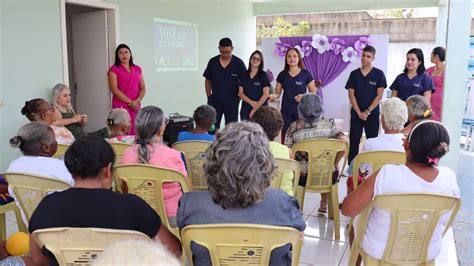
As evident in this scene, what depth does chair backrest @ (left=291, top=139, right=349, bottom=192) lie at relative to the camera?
9.89 ft

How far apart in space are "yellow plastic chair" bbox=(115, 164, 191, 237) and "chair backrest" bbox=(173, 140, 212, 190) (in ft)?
2.09

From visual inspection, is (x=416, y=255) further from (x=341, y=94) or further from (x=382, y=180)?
(x=341, y=94)

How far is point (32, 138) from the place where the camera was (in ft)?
7.19

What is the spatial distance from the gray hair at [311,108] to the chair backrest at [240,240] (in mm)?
1796

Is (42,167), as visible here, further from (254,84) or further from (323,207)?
(254,84)

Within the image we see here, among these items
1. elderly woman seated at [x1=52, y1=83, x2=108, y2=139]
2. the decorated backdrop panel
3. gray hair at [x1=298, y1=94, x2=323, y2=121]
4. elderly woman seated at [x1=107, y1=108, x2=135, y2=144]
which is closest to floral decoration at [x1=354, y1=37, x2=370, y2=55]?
the decorated backdrop panel

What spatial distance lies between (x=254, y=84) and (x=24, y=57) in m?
2.59

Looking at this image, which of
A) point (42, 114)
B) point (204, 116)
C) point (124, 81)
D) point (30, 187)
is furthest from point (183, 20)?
point (30, 187)

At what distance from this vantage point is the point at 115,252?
86 centimetres

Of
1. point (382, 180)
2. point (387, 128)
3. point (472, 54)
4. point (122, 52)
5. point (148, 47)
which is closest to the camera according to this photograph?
point (382, 180)

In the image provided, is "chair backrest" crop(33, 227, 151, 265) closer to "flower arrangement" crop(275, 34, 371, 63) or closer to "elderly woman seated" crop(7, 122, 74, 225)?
"elderly woman seated" crop(7, 122, 74, 225)

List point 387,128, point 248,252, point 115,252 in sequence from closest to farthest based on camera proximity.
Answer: point 115,252 < point 248,252 < point 387,128

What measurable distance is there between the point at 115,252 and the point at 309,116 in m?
2.49

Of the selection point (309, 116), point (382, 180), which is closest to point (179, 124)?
point (309, 116)
